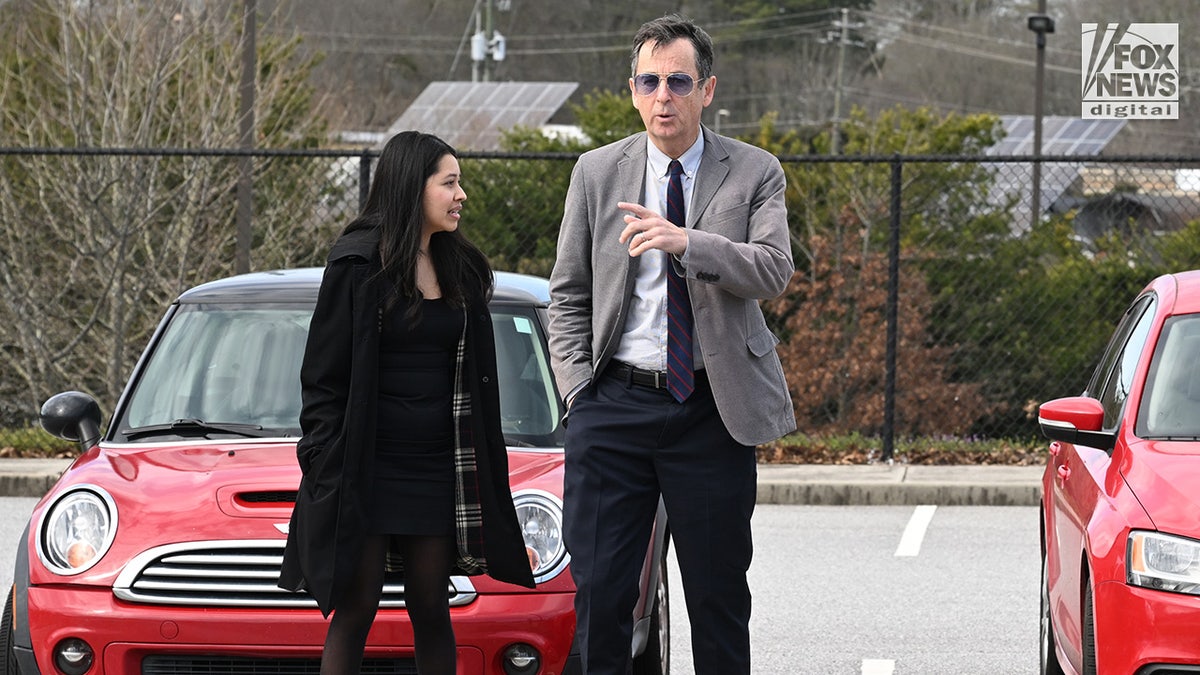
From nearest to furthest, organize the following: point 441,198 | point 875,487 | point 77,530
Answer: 1. point 441,198
2. point 77,530
3. point 875,487

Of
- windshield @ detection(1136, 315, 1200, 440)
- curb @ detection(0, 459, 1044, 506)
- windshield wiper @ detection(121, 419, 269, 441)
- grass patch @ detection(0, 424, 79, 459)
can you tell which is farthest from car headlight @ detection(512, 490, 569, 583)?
grass patch @ detection(0, 424, 79, 459)

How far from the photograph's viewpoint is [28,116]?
1594cm

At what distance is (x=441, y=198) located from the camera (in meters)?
4.64

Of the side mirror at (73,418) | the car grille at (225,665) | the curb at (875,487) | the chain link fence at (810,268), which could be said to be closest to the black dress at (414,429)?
the car grille at (225,665)

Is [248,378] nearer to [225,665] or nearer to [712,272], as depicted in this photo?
[225,665]

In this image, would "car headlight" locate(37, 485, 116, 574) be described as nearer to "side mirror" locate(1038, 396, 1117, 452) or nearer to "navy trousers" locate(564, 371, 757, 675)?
"navy trousers" locate(564, 371, 757, 675)

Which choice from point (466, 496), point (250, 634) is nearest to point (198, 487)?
point (250, 634)

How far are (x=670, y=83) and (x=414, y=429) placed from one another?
113 centimetres

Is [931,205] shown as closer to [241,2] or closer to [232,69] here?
[232,69]

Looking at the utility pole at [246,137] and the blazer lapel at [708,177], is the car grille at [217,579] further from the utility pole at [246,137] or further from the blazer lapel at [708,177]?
the utility pole at [246,137]

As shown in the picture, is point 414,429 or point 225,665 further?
point 225,665

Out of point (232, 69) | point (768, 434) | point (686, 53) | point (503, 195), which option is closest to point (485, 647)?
point (768, 434)

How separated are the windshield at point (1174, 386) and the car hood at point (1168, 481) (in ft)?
0.38

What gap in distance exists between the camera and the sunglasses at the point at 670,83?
427 cm
